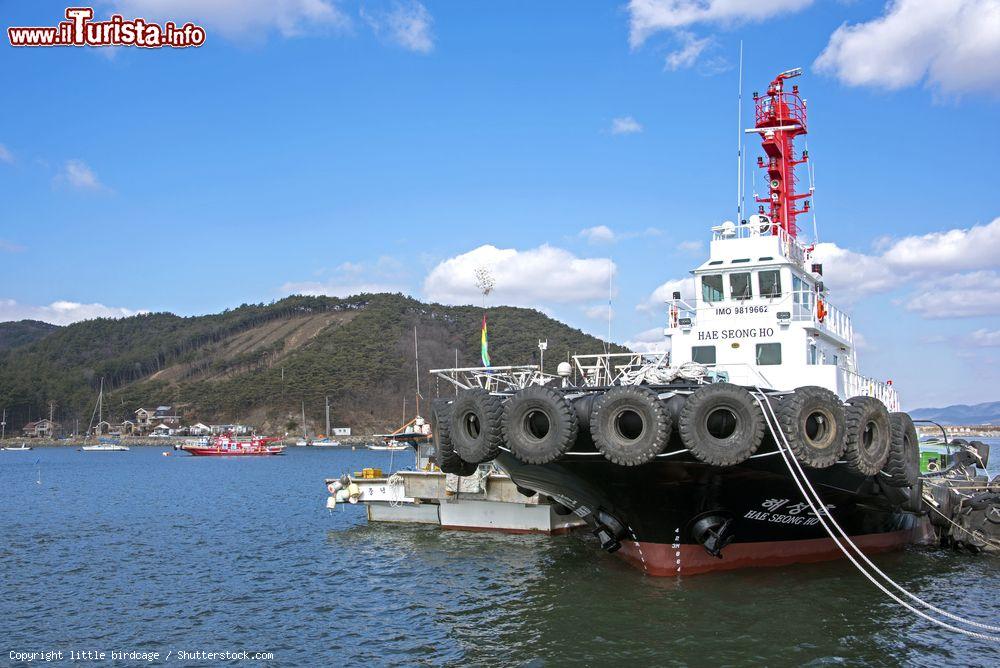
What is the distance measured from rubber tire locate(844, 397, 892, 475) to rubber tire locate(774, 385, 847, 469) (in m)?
0.39

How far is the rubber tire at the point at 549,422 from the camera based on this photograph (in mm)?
13367

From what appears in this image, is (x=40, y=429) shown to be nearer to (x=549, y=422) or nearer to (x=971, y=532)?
(x=549, y=422)

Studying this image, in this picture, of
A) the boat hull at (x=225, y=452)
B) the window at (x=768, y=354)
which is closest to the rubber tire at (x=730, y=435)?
the window at (x=768, y=354)

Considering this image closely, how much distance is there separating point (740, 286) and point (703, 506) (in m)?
6.75

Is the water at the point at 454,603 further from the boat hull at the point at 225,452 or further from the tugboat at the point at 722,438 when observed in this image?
the boat hull at the point at 225,452

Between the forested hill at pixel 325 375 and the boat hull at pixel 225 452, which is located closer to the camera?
the boat hull at pixel 225 452

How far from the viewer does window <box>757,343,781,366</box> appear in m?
17.6

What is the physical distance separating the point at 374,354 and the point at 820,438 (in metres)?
156

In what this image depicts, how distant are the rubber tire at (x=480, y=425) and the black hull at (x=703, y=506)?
1.24 metres

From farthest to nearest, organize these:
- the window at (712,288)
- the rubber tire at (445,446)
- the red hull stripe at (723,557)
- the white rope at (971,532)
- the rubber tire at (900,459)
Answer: the white rope at (971,532) < the window at (712,288) < the rubber tire at (445,446) < the red hull stripe at (723,557) < the rubber tire at (900,459)

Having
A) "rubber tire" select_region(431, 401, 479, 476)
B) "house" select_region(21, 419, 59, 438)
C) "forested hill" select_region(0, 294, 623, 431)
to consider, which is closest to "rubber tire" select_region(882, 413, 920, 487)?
"rubber tire" select_region(431, 401, 479, 476)

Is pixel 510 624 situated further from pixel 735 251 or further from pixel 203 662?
pixel 735 251

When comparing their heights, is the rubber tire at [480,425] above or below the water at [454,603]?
above

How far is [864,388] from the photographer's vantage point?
21344mm
